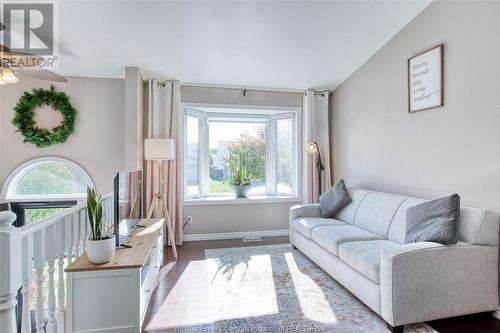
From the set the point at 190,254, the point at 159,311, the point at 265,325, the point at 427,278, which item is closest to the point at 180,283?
the point at 159,311

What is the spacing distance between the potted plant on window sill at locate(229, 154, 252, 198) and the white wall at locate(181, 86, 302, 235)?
0.82 feet

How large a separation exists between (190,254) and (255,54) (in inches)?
110

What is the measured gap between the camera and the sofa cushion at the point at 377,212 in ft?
9.70

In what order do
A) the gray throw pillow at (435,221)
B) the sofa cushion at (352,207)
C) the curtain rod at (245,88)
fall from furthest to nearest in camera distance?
the curtain rod at (245,88) → the sofa cushion at (352,207) → the gray throw pillow at (435,221)

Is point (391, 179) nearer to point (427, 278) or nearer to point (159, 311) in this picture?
point (427, 278)

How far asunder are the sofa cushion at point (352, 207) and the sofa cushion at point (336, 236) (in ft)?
1.16

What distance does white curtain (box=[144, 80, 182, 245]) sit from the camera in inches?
158

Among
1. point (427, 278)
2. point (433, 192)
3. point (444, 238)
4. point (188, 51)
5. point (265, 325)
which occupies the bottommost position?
point (265, 325)

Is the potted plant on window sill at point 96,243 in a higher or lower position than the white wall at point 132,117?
lower

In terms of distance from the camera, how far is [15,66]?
231 cm

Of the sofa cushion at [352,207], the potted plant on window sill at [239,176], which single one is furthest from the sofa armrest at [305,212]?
the potted plant on window sill at [239,176]

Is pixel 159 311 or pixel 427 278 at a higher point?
pixel 427 278

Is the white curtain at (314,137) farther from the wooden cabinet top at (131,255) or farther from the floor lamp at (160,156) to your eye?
the wooden cabinet top at (131,255)

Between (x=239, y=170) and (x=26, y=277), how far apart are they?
11.3 ft
